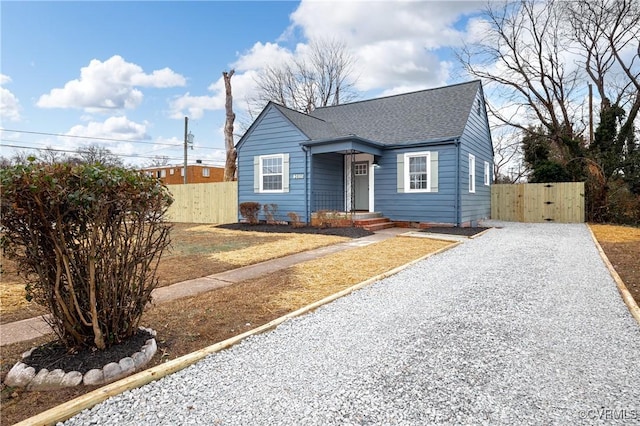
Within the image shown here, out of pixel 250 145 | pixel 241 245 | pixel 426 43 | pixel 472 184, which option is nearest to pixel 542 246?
pixel 472 184

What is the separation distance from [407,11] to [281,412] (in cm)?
1339

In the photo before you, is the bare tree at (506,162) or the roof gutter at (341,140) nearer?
the roof gutter at (341,140)

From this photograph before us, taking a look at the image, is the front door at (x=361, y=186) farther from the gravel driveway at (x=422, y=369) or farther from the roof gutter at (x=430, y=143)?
the gravel driveway at (x=422, y=369)

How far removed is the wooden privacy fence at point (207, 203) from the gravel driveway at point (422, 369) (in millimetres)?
12409

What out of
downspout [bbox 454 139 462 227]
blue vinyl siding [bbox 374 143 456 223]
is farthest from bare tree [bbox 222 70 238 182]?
downspout [bbox 454 139 462 227]

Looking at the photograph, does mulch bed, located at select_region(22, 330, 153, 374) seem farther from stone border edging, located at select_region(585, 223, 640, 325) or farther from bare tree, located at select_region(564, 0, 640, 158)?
bare tree, located at select_region(564, 0, 640, 158)

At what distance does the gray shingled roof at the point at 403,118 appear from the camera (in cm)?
1272

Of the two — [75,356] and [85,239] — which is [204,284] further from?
[85,239]

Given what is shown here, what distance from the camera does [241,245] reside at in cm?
874

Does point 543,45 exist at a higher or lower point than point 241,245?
higher

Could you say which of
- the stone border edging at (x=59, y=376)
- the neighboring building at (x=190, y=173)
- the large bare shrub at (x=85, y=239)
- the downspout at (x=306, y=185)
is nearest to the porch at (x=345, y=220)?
the downspout at (x=306, y=185)

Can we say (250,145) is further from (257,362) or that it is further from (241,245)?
(257,362)

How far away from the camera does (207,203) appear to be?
17031 mm

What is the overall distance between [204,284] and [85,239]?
106 inches
